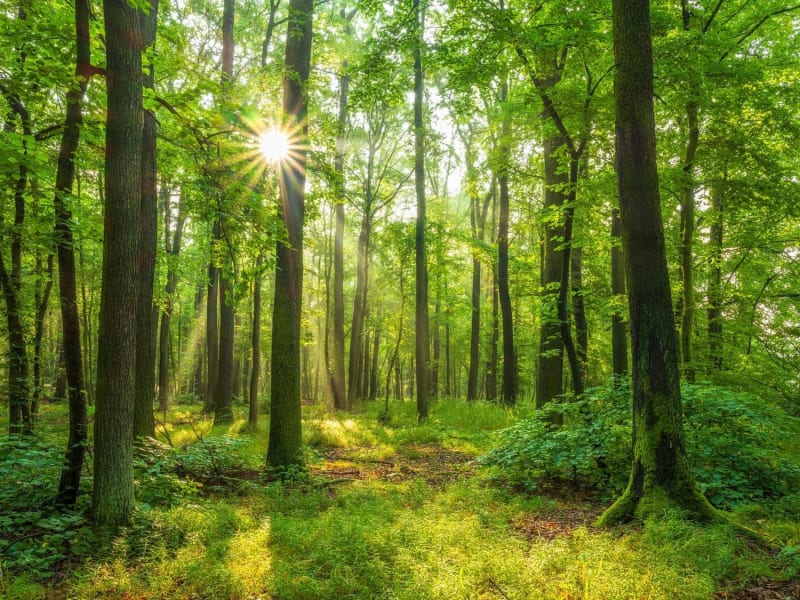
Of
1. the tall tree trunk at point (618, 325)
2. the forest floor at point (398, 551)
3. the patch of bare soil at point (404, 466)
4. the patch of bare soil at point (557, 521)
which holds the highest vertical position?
the tall tree trunk at point (618, 325)

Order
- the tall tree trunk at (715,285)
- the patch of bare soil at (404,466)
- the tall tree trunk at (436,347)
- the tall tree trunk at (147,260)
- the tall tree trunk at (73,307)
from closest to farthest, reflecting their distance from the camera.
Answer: the tall tree trunk at (73,307) → the tall tree trunk at (147,260) → the patch of bare soil at (404,466) → the tall tree trunk at (715,285) → the tall tree trunk at (436,347)

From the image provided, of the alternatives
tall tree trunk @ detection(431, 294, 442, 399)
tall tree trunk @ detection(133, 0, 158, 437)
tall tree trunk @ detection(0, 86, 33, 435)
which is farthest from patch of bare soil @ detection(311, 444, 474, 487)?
tall tree trunk @ detection(431, 294, 442, 399)

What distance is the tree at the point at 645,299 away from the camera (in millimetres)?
4578

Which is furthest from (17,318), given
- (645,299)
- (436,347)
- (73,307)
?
(436,347)

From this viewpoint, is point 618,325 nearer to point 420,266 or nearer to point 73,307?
point 420,266

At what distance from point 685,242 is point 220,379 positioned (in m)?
12.9

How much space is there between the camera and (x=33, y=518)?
4414 millimetres

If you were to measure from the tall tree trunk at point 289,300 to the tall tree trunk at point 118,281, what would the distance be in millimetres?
3055

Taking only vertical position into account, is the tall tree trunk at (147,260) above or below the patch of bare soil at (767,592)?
above

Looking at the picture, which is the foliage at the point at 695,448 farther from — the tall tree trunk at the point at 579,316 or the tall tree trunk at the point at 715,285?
the tall tree trunk at the point at 579,316

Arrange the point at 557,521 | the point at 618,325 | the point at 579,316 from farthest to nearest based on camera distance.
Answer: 1. the point at 618,325
2. the point at 579,316
3. the point at 557,521

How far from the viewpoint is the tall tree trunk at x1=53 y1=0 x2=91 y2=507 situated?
15.7ft

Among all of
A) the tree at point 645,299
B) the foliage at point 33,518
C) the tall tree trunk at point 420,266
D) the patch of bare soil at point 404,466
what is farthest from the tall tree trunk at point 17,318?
the tall tree trunk at point 420,266

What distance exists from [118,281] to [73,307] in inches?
39.5
